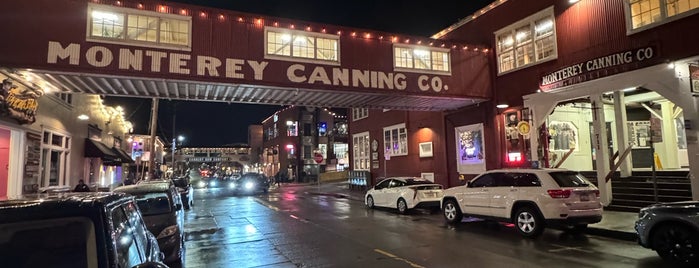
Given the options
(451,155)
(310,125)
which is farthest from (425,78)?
(310,125)

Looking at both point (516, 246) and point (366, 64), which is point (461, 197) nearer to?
point (516, 246)

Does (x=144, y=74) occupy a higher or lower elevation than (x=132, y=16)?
lower

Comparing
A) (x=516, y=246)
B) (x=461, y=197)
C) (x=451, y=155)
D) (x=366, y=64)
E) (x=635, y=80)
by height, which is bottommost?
(x=516, y=246)

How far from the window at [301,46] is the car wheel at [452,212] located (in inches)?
269

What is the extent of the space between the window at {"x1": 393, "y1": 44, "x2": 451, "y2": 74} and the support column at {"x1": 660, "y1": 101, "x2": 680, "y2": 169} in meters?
8.93

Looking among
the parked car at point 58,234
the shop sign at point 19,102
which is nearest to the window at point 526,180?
the parked car at point 58,234

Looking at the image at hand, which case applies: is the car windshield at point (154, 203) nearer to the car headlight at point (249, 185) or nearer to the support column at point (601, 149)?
the support column at point (601, 149)

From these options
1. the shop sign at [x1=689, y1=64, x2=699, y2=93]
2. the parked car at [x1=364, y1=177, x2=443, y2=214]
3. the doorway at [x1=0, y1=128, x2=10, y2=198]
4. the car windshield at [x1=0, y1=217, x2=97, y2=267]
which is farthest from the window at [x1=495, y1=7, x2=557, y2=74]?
the doorway at [x1=0, y1=128, x2=10, y2=198]

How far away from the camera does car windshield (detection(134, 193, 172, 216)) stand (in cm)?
817

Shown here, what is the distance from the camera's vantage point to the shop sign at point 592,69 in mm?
14133

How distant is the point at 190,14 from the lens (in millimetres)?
15109

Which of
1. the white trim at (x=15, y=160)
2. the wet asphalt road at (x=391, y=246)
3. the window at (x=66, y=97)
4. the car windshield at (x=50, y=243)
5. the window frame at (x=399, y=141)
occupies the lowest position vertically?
the wet asphalt road at (x=391, y=246)

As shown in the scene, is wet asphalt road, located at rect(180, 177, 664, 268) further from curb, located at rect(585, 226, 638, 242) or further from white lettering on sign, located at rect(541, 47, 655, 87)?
white lettering on sign, located at rect(541, 47, 655, 87)

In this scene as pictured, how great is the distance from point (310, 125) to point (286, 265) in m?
50.9
